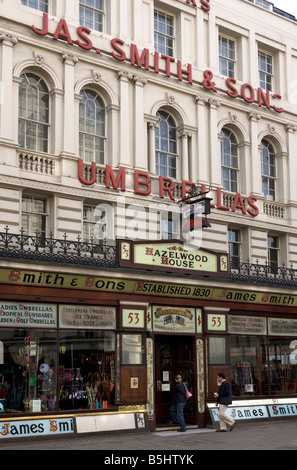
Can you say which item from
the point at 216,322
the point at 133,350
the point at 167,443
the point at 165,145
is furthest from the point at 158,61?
the point at 167,443

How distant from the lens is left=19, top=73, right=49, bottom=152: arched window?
21984mm

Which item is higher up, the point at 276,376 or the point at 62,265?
the point at 62,265

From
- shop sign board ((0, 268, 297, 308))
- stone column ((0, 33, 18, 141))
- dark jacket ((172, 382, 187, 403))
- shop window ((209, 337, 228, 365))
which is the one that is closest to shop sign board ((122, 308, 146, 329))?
shop sign board ((0, 268, 297, 308))

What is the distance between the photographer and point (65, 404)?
18734 millimetres

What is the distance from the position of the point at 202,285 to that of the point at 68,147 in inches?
263

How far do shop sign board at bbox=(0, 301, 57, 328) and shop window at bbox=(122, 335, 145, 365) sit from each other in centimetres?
254

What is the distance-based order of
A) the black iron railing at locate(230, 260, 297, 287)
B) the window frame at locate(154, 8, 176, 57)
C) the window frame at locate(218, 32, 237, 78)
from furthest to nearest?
the window frame at locate(218, 32, 237, 78)
the window frame at locate(154, 8, 176, 57)
the black iron railing at locate(230, 260, 297, 287)

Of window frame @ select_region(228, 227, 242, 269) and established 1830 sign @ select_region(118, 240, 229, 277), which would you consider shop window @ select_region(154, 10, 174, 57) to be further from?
established 1830 sign @ select_region(118, 240, 229, 277)

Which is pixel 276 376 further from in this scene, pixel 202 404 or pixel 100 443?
pixel 100 443

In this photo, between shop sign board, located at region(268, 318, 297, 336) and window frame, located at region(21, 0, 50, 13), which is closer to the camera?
window frame, located at region(21, 0, 50, 13)

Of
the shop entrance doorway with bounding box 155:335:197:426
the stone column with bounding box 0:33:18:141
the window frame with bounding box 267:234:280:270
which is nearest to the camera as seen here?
the stone column with bounding box 0:33:18:141

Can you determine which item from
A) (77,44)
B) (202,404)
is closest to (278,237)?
(202,404)

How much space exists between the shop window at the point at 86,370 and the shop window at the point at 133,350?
388 millimetres

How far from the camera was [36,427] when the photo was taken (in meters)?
17.6
